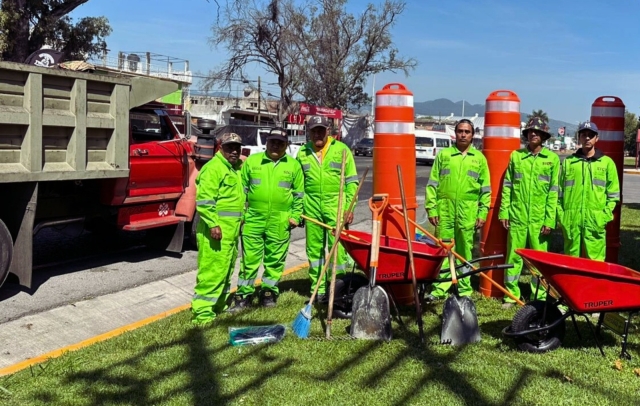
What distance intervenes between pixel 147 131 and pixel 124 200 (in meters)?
1.11

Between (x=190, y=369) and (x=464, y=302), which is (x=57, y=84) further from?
(x=464, y=302)

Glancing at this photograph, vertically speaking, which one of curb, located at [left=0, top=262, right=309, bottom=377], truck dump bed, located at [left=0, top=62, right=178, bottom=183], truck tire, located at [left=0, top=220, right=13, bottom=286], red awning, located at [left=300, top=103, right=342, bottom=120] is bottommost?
curb, located at [left=0, top=262, right=309, bottom=377]

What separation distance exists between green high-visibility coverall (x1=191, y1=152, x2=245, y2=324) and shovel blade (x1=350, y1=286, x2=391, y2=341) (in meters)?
1.37

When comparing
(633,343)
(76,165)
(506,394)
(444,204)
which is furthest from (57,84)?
(633,343)

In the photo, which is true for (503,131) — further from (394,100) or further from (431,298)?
(431,298)

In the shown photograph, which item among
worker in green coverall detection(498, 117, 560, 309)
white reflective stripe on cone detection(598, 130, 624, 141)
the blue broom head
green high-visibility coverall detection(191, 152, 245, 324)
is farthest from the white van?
the blue broom head

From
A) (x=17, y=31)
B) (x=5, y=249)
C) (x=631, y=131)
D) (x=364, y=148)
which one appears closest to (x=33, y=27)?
(x=17, y=31)

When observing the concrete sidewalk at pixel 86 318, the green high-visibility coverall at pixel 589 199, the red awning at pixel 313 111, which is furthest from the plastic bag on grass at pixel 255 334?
the red awning at pixel 313 111

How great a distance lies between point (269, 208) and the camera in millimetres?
6172

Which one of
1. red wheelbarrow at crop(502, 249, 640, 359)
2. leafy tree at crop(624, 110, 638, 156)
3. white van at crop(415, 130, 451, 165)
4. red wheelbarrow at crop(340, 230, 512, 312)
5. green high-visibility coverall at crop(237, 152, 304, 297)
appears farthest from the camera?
leafy tree at crop(624, 110, 638, 156)

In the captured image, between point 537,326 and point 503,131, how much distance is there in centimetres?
239

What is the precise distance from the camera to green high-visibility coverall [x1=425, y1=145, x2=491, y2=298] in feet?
20.6

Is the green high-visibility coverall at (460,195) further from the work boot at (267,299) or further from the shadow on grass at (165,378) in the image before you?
the shadow on grass at (165,378)

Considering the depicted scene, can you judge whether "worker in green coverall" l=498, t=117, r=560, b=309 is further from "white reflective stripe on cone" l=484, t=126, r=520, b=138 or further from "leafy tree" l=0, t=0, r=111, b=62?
"leafy tree" l=0, t=0, r=111, b=62
